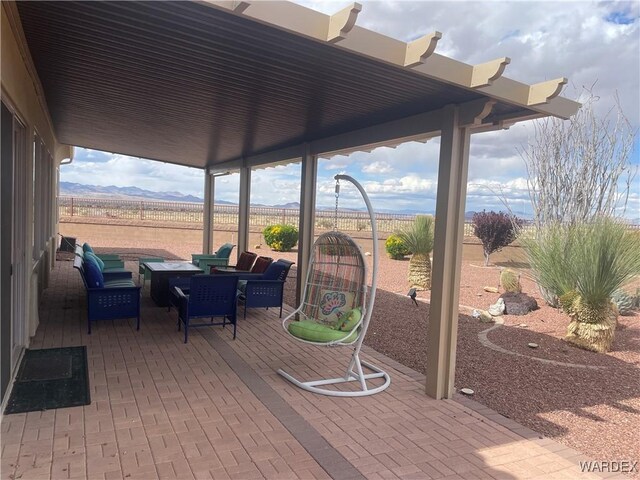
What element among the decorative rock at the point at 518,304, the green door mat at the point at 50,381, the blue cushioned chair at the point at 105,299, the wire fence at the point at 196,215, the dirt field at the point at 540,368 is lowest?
the dirt field at the point at 540,368

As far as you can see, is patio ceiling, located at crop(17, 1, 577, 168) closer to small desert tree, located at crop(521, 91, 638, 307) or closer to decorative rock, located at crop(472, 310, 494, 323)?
decorative rock, located at crop(472, 310, 494, 323)

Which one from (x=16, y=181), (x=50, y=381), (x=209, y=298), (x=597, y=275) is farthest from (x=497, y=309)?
(x=16, y=181)

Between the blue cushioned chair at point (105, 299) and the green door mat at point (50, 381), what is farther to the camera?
the blue cushioned chair at point (105, 299)

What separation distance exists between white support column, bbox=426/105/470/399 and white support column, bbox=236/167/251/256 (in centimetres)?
568

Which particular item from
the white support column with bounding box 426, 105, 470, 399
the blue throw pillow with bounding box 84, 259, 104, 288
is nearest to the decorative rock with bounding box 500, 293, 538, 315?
the white support column with bounding box 426, 105, 470, 399

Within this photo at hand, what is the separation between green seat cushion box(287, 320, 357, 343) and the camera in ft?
12.9

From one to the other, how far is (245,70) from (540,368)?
13.7ft

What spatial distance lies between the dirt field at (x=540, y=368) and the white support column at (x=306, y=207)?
1.33 meters

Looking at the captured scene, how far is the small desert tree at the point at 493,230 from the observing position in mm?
14859

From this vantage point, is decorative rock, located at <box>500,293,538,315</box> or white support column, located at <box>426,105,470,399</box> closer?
white support column, located at <box>426,105,470,399</box>

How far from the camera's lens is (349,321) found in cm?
415

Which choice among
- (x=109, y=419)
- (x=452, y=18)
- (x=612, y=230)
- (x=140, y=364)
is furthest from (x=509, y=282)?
(x=109, y=419)

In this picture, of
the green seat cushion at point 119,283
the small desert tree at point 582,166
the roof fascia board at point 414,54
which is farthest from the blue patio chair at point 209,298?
the small desert tree at point 582,166

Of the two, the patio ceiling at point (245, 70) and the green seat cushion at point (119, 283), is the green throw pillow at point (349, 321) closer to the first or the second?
the patio ceiling at point (245, 70)
